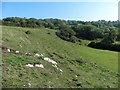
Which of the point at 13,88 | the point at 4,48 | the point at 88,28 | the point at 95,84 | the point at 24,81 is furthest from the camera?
the point at 88,28

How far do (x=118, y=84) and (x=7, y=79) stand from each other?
1028 cm

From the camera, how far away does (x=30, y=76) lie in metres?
16.4

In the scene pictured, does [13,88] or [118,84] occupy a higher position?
[13,88]

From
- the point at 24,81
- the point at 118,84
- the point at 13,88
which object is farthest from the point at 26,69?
the point at 118,84

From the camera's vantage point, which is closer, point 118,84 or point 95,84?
point 95,84

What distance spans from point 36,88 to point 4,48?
23.2 ft

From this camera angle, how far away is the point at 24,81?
15.1 meters

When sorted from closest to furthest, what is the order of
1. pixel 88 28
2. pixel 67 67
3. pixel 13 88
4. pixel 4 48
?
pixel 13 88 < pixel 4 48 < pixel 67 67 < pixel 88 28

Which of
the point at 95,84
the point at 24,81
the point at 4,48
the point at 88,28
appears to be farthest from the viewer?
the point at 88,28

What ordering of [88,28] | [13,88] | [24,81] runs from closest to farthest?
[13,88], [24,81], [88,28]

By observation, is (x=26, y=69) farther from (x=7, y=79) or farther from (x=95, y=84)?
(x=95, y=84)

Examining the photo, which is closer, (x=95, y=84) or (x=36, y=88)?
(x=36, y=88)

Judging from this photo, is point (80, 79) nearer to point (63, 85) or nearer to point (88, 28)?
point (63, 85)

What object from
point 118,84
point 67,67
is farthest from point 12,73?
point 118,84
